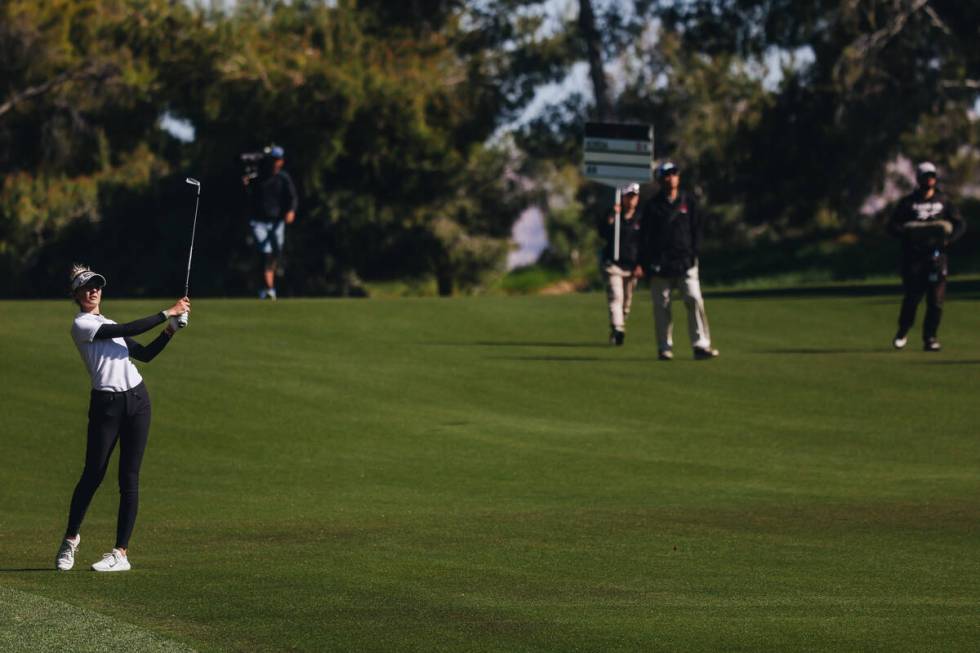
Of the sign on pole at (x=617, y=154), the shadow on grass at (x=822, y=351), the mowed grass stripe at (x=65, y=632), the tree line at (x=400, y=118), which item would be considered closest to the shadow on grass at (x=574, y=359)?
the shadow on grass at (x=822, y=351)

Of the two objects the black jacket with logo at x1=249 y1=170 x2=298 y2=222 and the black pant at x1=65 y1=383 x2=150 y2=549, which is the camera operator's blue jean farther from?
the black pant at x1=65 y1=383 x2=150 y2=549

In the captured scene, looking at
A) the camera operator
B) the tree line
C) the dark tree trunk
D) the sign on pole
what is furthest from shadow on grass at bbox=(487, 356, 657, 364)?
the dark tree trunk

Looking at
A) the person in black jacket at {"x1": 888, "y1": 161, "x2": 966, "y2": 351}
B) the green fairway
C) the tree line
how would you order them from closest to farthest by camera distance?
the green fairway, the person in black jacket at {"x1": 888, "y1": 161, "x2": 966, "y2": 351}, the tree line

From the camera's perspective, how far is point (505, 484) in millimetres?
15164

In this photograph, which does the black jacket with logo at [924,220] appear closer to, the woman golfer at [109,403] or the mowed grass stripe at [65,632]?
the woman golfer at [109,403]

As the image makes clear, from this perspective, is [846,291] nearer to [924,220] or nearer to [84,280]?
[924,220]

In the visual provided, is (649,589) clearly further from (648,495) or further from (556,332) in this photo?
(556,332)

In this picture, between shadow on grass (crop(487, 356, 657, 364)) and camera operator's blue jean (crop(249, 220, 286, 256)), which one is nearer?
shadow on grass (crop(487, 356, 657, 364))

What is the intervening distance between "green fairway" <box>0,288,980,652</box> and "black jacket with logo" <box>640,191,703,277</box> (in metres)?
1.29

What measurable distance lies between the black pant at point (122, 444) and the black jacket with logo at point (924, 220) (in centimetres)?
1362

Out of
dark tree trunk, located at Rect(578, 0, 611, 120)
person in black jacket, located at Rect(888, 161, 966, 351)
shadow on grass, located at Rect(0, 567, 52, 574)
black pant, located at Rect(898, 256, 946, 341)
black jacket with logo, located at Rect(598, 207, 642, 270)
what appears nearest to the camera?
shadow on grass, located at Rect(0, 567, 52, 574)

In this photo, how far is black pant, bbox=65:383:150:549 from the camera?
10664mm

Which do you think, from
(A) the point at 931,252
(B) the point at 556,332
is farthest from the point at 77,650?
(B) the point at 556,332

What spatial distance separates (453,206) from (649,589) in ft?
168
